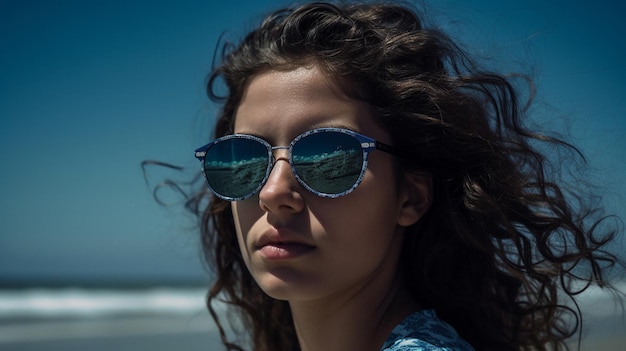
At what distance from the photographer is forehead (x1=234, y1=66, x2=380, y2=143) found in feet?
7.55

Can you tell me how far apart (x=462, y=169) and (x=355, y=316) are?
25.4 inches

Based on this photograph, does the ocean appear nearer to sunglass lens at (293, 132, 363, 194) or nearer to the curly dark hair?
the curly dark hair

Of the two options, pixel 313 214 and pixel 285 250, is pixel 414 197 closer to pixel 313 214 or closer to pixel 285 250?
pixel 313 214

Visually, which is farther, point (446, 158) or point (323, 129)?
point (446, 158)

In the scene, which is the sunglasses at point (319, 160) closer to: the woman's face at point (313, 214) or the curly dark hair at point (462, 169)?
the woman's face at point (313, 214)

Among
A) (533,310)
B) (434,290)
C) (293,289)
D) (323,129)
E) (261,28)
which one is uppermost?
(261,28)

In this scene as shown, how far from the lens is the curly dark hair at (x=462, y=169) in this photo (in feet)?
7.93

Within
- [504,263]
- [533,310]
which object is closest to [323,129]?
[504,263]

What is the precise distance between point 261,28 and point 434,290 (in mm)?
1238

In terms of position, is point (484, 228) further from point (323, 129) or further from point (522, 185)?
point (323, 129)

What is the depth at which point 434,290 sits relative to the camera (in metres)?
2.51

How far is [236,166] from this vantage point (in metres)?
2.42

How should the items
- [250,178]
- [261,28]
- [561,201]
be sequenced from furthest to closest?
[261,28] < [561,201] < [250,178]

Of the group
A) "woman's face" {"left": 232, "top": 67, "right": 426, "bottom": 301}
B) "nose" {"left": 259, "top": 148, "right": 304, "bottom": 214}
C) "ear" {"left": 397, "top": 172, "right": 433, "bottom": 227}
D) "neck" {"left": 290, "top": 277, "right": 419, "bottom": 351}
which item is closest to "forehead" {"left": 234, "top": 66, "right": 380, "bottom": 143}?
"woman's face" {"left": 232, "top": 67, "right": 426, "bottom": 301}
